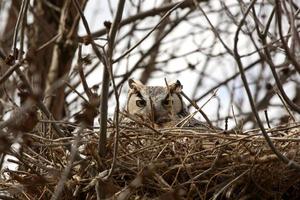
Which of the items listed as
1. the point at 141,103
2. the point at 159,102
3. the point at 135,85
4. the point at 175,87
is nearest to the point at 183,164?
the point at 159,102

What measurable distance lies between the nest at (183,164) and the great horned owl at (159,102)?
1.00 meters

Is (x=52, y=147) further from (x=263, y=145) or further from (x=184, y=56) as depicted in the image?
(x=184, y=56)

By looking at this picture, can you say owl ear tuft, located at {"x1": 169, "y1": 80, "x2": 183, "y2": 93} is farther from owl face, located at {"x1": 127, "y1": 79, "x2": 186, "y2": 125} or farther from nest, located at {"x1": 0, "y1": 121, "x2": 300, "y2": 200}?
nest, located at {"x1": 0, "y1": 121, "x2": 300, "y2": 200}

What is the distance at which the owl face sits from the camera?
5691 mm

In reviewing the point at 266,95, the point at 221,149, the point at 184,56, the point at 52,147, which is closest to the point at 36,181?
the point at 52,147

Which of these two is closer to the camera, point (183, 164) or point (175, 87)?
point (183, 164)

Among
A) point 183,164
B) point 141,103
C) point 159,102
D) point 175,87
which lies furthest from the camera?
point 175,87

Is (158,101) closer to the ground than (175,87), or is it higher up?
closer to the ground

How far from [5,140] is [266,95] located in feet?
18.7

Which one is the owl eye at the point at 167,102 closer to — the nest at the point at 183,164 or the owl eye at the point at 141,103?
the owl eye at the point at 141,103

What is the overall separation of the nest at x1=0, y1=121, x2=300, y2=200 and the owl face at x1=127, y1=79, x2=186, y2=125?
39.3 inches

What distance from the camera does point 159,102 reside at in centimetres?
581

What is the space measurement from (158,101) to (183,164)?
151 cm

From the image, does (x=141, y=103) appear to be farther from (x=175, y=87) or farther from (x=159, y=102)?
(x=175, y=87)
